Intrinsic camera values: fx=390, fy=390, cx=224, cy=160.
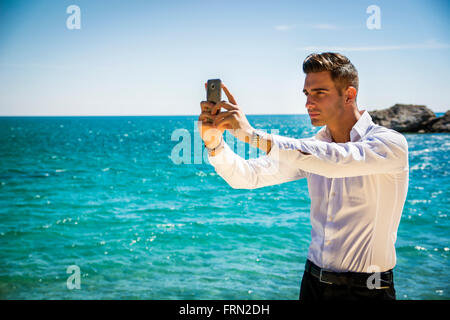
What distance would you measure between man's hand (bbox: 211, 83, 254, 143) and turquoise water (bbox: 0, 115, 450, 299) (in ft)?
23.9

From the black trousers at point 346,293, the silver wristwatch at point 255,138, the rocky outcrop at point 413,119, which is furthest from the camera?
the rocky outcrop at point 413,119

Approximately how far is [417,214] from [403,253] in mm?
5100

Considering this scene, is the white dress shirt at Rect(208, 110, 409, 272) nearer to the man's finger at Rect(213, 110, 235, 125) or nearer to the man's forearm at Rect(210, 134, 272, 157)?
the man's forearm at Rect(210, 134, 272, 157)

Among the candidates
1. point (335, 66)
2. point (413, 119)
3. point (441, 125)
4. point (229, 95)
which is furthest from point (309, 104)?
point (441, 125)

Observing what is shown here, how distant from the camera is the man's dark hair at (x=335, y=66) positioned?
245cm

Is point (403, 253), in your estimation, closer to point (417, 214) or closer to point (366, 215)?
point (417, 214)

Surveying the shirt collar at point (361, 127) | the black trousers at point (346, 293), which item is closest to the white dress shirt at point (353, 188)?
the shirt collar at point (361, 127)

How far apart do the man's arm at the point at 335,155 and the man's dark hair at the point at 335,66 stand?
58cm

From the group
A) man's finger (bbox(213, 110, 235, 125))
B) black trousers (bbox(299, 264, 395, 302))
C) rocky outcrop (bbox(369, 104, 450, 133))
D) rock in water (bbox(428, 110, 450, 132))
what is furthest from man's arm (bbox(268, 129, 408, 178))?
rock in water (bbox(428, 110, 450, 132))

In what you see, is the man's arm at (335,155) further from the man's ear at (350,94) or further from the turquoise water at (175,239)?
the turquoise water at (175,239)

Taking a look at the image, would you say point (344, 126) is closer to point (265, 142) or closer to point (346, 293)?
point (265, 142)

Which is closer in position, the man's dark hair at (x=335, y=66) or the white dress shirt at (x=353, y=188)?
the white dress shirt at (x=353, y=188)

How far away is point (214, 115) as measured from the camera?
2.13 m
